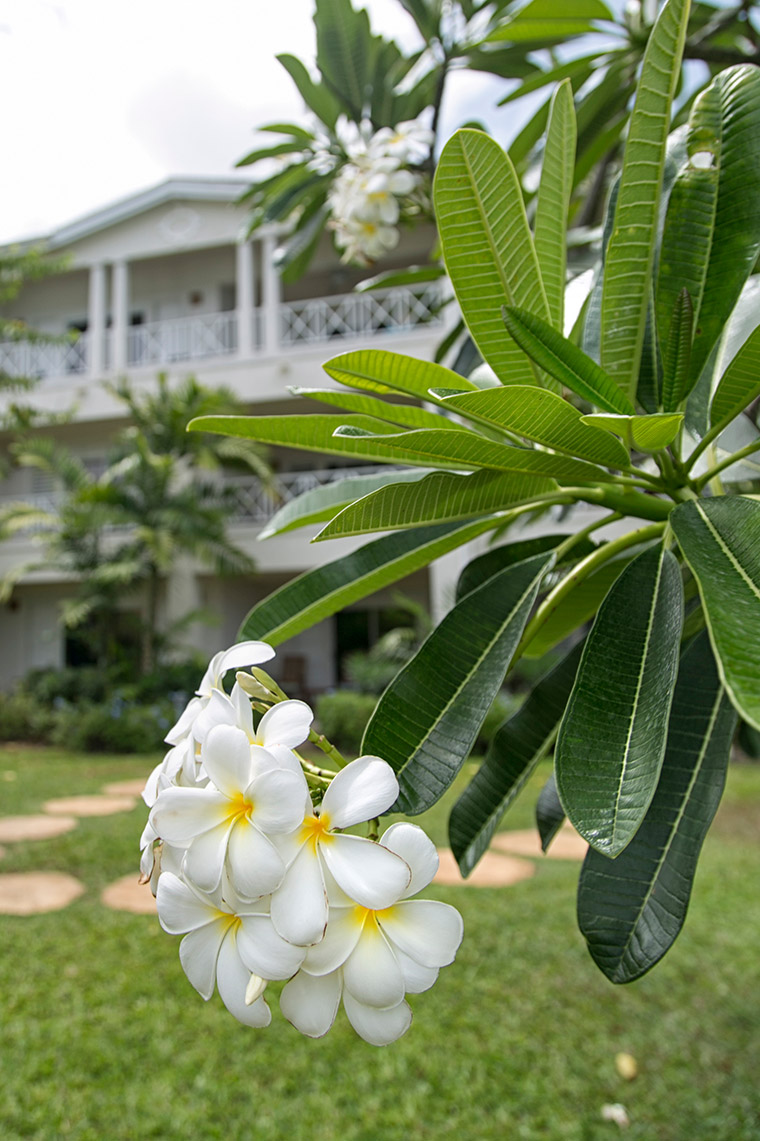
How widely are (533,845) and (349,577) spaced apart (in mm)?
5173

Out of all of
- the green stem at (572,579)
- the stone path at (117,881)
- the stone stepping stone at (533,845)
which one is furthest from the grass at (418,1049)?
the green stem at (572,579)

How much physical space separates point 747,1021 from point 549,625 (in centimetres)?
275

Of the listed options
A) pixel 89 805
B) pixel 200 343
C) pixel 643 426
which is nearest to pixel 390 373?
pixel 643 426

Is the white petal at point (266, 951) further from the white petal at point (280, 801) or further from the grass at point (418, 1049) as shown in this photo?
the grass at point (418, 1049)

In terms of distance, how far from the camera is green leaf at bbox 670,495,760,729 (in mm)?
436

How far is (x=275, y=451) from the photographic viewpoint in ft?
42.4

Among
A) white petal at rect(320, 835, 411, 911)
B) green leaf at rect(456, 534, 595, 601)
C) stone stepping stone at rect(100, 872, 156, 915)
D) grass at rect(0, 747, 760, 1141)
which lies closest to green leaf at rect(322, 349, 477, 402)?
green leaf at rect(456, 534, 595, 601)

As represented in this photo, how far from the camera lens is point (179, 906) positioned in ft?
1.47

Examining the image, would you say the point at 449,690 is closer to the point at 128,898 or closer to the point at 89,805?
the point at 128,898

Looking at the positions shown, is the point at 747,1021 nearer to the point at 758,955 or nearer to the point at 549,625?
the point at 758,955

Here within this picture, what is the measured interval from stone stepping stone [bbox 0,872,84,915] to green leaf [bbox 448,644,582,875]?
156 inches

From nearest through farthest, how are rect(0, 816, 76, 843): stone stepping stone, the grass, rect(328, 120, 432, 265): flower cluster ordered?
rect(328, 120, 432, 265): flower cluster
the grass
rect(0, 816, 76, 843): stone stepping stone

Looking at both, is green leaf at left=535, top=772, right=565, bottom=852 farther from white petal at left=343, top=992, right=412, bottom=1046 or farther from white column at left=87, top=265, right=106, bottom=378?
white column at left=87, top=265, right=106, bottom=378

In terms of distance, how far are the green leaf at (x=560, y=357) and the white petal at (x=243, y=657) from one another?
0.88ft
